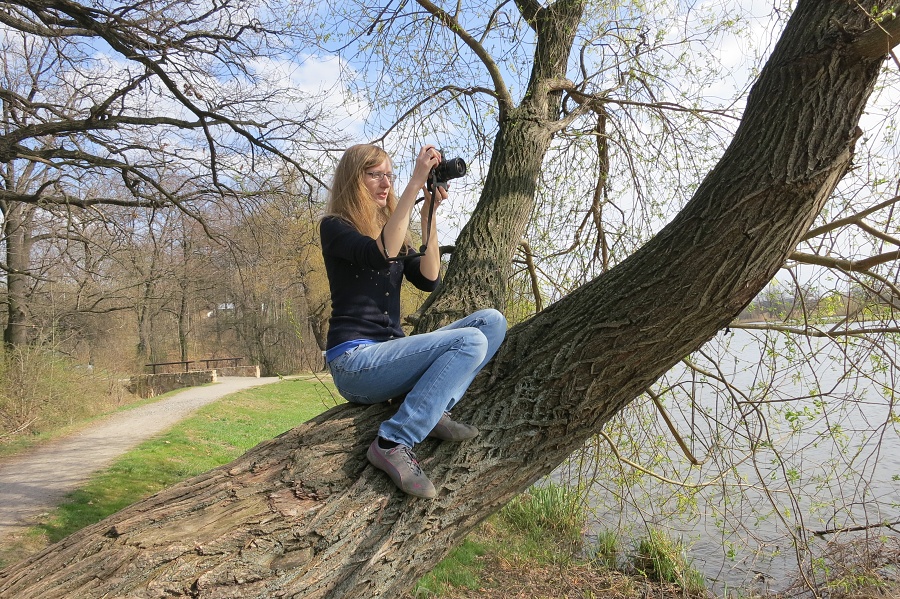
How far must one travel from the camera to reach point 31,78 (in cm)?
866

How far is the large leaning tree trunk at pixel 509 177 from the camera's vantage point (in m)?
3.29

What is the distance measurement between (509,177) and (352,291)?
6.02ft

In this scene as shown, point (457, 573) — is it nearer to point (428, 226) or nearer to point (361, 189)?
point (428, 226)

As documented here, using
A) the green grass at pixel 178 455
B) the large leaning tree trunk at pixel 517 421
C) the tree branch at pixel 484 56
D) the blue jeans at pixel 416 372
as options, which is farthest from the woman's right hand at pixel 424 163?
the green grass at pixel 178 455

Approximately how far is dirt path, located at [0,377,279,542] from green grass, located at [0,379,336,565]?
0.76 feet

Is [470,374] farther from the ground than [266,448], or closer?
farther from the ground

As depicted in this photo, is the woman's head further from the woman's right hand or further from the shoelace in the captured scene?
the shoelace

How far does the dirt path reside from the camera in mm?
6098

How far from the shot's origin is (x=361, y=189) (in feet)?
7.89

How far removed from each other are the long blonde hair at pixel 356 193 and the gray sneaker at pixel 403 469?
0.88m

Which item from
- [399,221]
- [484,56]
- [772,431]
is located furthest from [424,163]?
[772,431]

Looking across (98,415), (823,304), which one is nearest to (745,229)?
(823,304)

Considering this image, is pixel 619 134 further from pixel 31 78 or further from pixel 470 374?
pixel 31 78

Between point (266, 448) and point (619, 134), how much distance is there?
383cm
